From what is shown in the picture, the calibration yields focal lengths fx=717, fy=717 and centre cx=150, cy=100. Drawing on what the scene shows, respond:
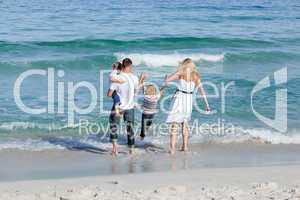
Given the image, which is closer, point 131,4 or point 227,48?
point 227,48

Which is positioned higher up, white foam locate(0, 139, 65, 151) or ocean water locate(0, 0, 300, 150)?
ocean water locate(0, 0, 300, 150)

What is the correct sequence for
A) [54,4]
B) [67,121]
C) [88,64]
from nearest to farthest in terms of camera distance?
[67,121] < [88,64] < [54,4]

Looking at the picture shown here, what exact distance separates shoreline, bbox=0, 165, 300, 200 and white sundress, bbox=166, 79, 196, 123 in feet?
4.47

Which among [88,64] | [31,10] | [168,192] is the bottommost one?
[168,192]

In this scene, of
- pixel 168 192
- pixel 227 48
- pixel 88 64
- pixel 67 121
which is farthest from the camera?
pixel 227 48

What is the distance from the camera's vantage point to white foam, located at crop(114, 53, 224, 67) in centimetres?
2383

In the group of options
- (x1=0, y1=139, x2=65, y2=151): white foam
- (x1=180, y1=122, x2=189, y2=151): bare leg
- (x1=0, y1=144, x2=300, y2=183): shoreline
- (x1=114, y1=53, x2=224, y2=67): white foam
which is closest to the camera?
(x1=0, y1=144, x2=300, y2=183): shoreline

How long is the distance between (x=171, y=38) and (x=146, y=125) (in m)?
16.0

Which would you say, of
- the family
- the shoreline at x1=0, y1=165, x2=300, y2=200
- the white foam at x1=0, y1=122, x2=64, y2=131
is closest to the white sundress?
the family

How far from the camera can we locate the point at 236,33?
3041 centimetres

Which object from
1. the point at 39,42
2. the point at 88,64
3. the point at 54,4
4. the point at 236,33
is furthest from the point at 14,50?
the point at 54,4

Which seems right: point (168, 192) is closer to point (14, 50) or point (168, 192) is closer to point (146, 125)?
point (146, 125)
